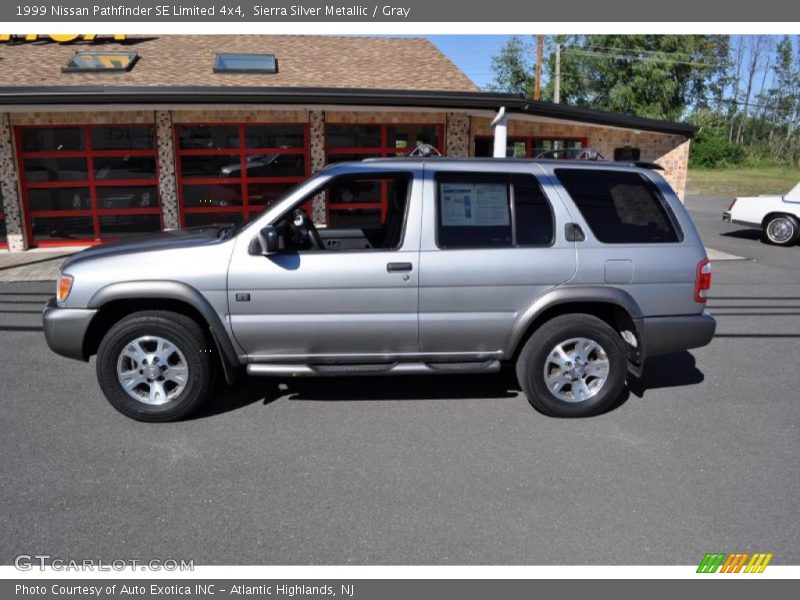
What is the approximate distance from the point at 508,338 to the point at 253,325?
6.08 ft

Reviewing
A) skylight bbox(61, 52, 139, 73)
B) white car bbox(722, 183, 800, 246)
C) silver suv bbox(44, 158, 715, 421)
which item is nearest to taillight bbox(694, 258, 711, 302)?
silver suv bbox(44, 158, 715, 421)

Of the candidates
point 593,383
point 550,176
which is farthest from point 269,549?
point 550,176

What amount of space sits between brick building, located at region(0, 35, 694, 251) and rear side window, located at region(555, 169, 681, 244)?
6988mm

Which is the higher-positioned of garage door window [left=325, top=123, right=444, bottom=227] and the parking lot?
garage door window [left=325, top=123, right=444, bottom=227]

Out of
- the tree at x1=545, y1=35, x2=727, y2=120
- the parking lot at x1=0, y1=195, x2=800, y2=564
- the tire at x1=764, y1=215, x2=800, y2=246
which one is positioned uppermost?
the tree at x1=545, y1=35, x2=727, y2=120

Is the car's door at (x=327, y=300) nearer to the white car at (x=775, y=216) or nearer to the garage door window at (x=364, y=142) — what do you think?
the garage door window at (x=364, y=142)

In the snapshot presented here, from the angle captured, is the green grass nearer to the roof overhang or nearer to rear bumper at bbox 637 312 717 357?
the roof overhang

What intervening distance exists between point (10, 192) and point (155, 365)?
1034cm

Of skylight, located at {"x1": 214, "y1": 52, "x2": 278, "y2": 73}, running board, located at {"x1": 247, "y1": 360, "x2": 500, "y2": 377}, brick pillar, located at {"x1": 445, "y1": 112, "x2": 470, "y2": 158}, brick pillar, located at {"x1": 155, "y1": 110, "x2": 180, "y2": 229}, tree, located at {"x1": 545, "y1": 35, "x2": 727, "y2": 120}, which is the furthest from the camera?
tree, located at {"x1": 545, "y1": 35, "x2": 727, "y2": 120}

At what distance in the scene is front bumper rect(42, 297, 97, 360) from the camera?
4691 millimetres

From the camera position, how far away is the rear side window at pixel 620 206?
4.94 m

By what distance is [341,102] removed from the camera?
1163cm

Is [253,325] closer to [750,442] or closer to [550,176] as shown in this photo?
[550,176]

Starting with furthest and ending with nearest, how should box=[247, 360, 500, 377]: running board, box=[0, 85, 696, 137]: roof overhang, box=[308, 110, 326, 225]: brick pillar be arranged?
1. box=[308, 110, 326, 225]: brick pillar
2. box=[0, 85, 696, 137]: roof overhang
3. box=[247, 360, 500, 377]: running board
